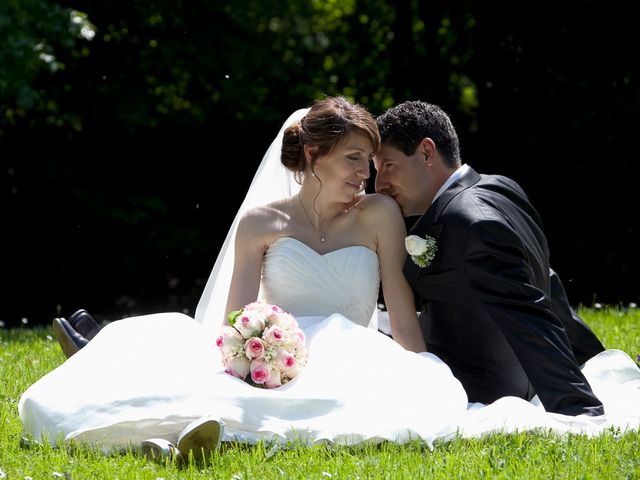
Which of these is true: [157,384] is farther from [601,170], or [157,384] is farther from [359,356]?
[601,170]

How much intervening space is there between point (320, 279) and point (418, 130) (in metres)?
1.00

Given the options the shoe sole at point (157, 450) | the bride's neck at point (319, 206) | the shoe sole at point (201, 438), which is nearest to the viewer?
the shoe sole at point (201, 438)

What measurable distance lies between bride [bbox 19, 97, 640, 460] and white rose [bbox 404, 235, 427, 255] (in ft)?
1.43

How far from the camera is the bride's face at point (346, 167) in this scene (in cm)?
584

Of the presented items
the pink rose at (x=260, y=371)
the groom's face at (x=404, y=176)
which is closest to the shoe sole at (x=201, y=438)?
the pink rose at (x=260, y=371)

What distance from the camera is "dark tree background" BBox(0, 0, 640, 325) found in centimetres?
1259

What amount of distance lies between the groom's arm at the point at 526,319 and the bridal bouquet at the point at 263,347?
97cm

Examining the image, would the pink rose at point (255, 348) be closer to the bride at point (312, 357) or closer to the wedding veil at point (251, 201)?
the bride at point (312, 357)

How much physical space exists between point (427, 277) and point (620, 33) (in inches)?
314

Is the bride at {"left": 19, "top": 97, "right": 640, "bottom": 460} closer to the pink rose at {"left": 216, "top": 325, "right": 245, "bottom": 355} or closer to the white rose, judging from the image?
the pink rose at {"left": 216, "top": 325, "right": 245, "bottom": 355}

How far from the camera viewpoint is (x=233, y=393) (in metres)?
4.91

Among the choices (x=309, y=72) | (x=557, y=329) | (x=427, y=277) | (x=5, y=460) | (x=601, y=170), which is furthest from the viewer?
(x=309, y=72)

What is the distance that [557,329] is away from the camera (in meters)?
5.08

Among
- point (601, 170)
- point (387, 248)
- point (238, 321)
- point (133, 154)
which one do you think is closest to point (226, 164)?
point (133, 154)
